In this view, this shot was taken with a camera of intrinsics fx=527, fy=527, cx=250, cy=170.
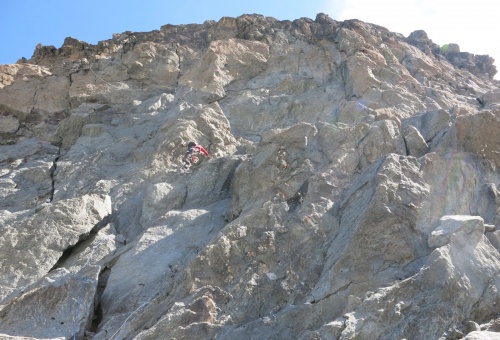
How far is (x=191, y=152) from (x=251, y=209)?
4757 mm

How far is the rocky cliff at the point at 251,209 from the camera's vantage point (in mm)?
8109

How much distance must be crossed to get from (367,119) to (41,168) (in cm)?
1026

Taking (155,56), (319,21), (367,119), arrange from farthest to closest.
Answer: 1. (319,21)
2. (155,56)
3. (367,119)

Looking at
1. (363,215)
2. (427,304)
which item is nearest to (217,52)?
(363,215)

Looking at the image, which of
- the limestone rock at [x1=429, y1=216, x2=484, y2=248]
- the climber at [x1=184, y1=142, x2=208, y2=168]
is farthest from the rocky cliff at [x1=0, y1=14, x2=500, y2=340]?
the climber at [x1=184, y1=142, x2=208, y2=168]

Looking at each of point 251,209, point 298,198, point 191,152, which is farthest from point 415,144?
point 191,152

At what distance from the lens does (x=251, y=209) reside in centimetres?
1125

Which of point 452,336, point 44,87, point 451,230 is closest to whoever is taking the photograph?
point 452,336

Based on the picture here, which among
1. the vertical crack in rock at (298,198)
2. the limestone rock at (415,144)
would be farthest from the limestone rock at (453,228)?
the limestone rock at (415,144)

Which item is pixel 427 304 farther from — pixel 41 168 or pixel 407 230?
pixel 41 168

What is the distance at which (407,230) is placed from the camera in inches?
359

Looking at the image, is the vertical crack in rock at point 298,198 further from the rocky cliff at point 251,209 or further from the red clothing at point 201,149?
the red clothing at point 201,149

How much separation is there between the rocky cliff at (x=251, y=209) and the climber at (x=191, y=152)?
46cm

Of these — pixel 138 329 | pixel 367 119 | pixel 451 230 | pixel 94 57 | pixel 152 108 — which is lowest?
pixel 138 329
